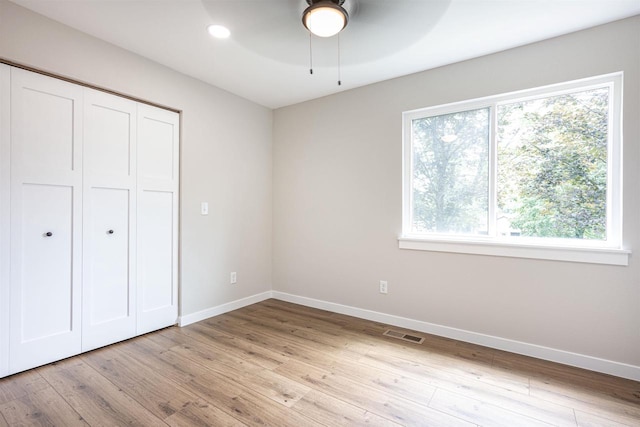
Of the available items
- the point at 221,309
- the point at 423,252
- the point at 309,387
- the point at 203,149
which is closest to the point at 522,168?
the point at 423,252

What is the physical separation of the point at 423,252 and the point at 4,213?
3258mm

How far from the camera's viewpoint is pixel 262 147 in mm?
3979

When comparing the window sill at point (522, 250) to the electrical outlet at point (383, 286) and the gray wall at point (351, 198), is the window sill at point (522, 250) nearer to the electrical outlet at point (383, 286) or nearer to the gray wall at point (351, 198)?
the gray wall at point (351, 198)

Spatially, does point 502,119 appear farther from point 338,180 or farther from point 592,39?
point 338,180

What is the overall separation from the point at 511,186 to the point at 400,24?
5.24 ft

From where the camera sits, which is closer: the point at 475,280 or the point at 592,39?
the point at 592,39

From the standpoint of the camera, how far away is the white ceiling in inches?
79.0

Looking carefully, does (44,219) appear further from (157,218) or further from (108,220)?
(157,218)

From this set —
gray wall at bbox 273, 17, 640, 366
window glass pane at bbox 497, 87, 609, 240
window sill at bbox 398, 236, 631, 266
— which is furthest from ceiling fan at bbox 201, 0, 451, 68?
window sill at bbox 398, 236, 631, 266

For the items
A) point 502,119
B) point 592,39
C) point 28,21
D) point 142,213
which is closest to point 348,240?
point 502,119

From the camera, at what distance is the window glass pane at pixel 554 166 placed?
7.47 feet

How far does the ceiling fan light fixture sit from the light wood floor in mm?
2324

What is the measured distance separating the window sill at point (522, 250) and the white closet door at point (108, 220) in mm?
2565

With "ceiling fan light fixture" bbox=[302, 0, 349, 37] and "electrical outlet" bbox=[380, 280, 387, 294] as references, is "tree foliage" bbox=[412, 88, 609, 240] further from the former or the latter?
"ceiling fan light fixture" bbox=[302, 0, 349, 37]
